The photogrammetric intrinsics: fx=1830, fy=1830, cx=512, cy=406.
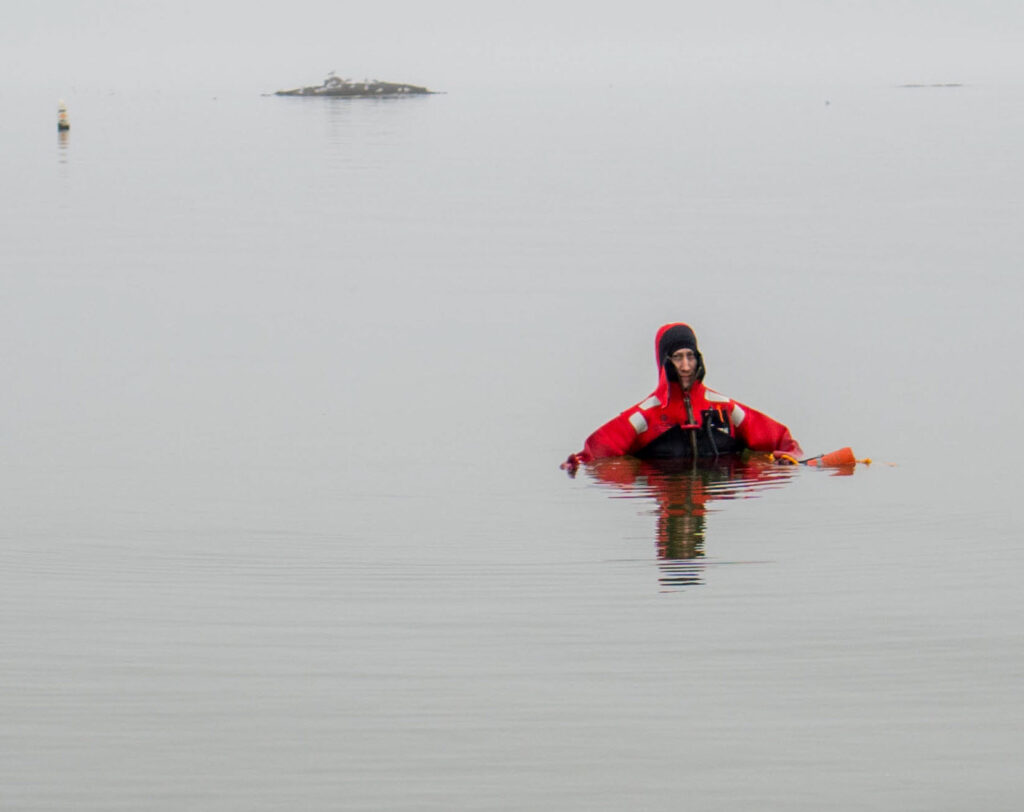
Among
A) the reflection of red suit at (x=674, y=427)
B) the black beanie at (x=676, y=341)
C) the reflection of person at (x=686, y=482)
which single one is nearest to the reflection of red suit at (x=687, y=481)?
the reflection of person at (x=686, y=482)

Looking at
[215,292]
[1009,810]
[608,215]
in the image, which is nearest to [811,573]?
[1009,810]

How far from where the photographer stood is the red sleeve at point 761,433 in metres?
14.8

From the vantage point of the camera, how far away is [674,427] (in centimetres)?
1463

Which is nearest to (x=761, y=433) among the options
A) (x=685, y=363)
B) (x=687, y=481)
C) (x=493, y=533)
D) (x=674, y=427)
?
(x=674, y=427)

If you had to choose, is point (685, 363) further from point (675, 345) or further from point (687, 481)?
point (687, 481)

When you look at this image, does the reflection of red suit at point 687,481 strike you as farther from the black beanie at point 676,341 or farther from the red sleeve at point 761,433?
the black beanie at point 676,341

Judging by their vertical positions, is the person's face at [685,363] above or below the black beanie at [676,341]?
below

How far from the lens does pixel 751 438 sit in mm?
14852

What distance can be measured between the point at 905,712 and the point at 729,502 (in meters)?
5.55

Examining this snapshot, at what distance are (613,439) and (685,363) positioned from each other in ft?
2.93

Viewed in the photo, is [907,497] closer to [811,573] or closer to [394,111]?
[811,573]

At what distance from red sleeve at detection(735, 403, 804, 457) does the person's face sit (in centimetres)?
67

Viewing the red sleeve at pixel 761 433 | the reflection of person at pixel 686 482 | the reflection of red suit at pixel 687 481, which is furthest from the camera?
the red sleeve at pixel 761 433

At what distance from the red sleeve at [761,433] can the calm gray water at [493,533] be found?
32 centimetres
